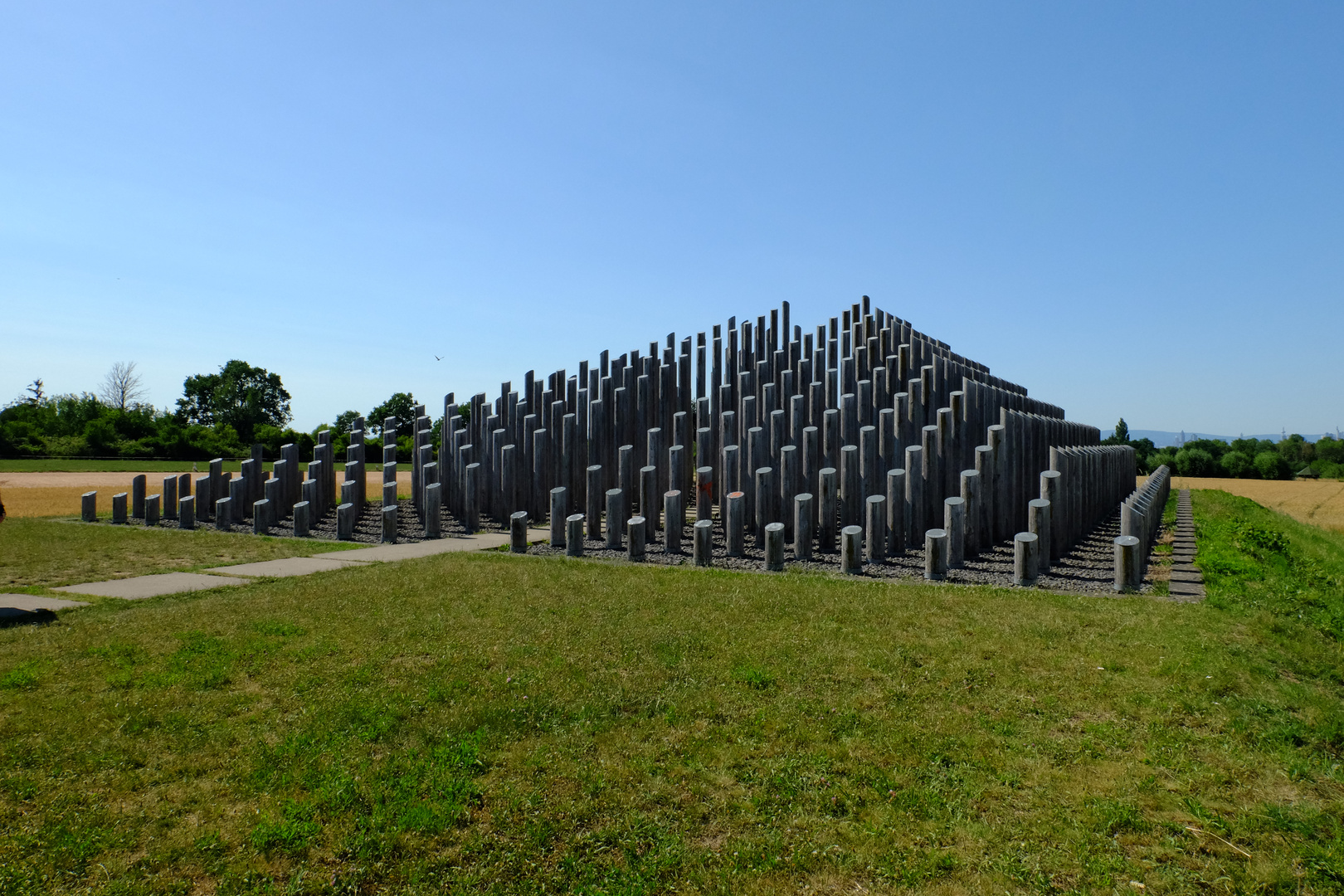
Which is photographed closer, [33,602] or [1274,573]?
[33,602]

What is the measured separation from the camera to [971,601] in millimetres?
6227

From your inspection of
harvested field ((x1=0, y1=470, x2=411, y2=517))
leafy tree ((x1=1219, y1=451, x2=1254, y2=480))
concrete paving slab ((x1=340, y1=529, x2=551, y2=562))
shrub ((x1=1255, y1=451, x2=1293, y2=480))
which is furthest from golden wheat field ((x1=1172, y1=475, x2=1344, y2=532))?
harvested field ((x1=0, y1=470, x2=411, y2=517))

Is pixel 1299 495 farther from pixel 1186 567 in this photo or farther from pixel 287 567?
pixel 287 567

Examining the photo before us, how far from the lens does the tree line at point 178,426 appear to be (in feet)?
113

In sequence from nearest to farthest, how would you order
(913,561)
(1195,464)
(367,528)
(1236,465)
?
(913,561) → (367,528) → (1236,465) → (1195,464)

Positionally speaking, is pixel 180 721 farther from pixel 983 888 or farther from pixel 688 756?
pixel 983 888

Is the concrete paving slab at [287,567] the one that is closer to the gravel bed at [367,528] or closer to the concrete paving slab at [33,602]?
the concrete paving slab at [33,602]

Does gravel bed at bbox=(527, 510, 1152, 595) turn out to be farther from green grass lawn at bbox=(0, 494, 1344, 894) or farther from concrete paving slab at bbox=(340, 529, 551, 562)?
green grass lawn at bbox=(0, 494, 1344, 894)

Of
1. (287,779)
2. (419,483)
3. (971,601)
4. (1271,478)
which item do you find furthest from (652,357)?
(1271,478)

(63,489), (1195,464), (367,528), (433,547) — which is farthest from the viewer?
(1195,464)

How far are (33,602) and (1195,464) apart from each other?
48646 mm

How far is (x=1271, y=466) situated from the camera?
3922 centimetres

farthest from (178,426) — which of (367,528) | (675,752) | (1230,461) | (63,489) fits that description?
(1230,461)

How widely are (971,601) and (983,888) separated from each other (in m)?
3.90
